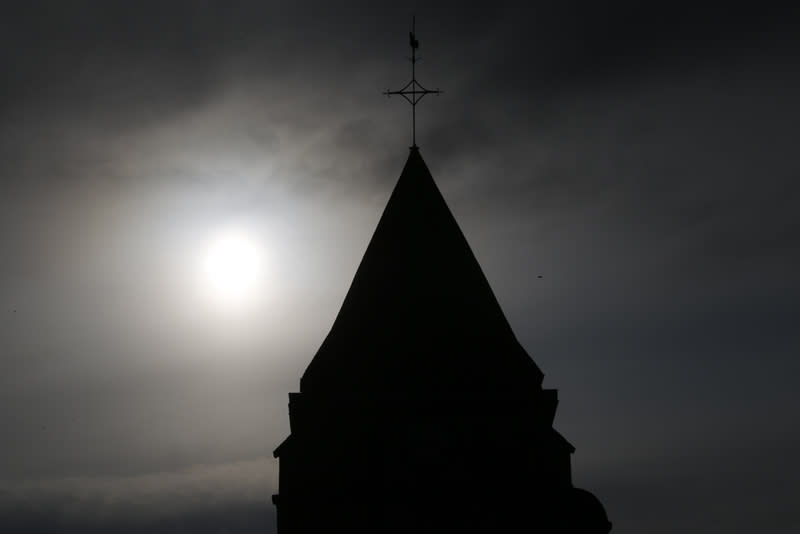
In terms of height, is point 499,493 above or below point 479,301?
below

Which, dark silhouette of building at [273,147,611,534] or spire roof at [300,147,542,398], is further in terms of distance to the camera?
spire roof at [300,147,542,398]

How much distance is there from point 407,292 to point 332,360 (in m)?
2.02

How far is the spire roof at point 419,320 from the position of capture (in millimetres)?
20156

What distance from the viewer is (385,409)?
19812 mm

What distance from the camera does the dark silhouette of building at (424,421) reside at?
19.2 meters

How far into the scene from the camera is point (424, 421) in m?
19.6

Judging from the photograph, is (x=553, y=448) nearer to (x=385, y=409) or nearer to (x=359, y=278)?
(x=385, y=409)

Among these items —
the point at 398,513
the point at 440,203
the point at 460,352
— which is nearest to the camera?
the point at 398,513

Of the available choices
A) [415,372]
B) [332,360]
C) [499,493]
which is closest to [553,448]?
[499,493]

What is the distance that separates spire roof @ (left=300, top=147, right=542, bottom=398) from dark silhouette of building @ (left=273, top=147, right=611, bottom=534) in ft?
0.08

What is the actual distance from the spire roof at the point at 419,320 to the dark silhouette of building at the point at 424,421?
0.08 feet

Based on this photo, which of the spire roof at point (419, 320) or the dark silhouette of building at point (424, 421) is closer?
the dark silhouette of building at point (424, 421)

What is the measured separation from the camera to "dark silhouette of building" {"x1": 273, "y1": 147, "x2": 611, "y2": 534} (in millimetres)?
19172

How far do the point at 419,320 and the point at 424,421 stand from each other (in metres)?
2.11
